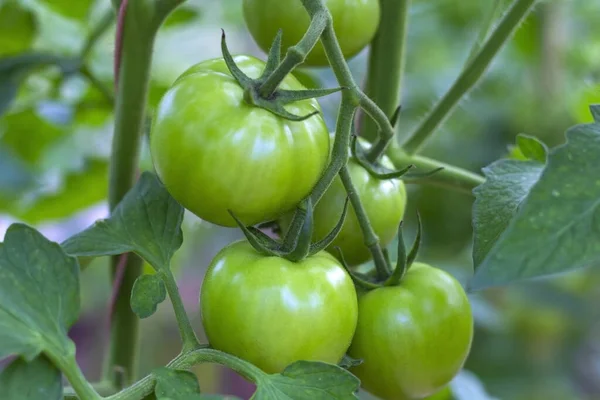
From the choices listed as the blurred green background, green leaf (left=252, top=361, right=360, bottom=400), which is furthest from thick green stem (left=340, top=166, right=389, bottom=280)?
the blurred green background

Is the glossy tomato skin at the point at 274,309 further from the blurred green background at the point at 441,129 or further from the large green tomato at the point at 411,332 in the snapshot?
the blurred green background at the point at 441,129

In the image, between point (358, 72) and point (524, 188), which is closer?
point (524, 188)

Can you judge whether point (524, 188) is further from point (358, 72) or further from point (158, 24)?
point (358, 72)

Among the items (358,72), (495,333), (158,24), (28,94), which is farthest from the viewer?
(495,333)

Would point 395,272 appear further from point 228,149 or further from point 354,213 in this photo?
point 228,149

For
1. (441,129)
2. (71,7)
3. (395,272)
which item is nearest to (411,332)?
(395,272)

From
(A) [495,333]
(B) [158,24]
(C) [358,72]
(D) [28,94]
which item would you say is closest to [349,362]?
(B) [158,24]
